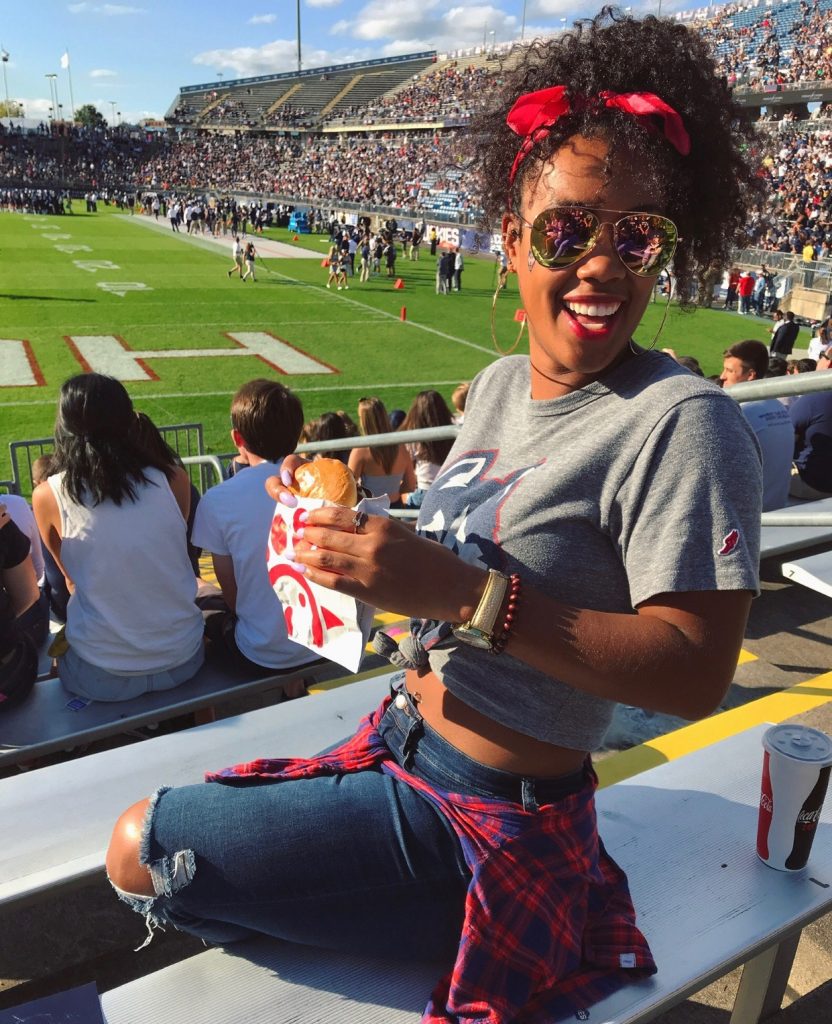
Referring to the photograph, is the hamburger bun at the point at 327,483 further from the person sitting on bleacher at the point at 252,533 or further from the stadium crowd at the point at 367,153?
the stadium crowd at the point at 367,153

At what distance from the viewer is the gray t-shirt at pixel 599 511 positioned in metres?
1.22

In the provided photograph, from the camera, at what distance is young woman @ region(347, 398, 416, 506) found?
19.0ft

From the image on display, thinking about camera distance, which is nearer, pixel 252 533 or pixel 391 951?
pixel 391 951

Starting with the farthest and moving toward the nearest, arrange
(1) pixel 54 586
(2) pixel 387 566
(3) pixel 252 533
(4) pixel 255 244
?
1. (4) pixel 255 244
2. (1) pixel 54 586
3. (3) pixel 252 533
4. (2) pixel 387 566

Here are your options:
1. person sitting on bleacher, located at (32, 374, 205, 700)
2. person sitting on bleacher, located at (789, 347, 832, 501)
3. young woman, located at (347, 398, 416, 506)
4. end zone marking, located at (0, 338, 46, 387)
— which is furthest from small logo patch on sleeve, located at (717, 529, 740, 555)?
end zone marking, located at (0, 338, 46, 387)

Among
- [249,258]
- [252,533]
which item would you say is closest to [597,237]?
[252,533]

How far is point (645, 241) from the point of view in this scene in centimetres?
142

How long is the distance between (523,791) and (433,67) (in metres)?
85.2

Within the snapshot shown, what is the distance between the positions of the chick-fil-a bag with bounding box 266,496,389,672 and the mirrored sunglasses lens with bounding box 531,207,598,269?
52cm

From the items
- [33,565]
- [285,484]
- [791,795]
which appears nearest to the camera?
[285,484]

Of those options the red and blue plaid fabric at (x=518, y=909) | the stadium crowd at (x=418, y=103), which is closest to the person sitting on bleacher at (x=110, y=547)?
the red and blue plaid fabric at (x=518, y=909)

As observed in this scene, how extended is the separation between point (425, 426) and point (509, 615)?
5064 mm

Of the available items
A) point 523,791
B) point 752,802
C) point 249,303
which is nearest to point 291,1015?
point 523,791

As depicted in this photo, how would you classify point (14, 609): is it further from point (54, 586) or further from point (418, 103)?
point (418, 103)
